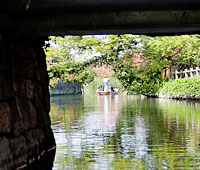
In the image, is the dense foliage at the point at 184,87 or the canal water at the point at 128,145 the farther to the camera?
the dense foliage at the point at 184,87

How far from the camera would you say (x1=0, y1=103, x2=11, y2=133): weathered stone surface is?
519cm

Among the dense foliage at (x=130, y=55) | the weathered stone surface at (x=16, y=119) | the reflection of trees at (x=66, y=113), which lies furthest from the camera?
the dense foliage at (x=130, y=55)

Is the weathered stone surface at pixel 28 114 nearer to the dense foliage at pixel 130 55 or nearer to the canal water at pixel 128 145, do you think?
the canal water at pixel 128 145

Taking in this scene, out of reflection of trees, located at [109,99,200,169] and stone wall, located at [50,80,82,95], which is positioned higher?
stone wall, located at [50,80,82,95]

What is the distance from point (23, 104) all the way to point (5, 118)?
2.81 feet

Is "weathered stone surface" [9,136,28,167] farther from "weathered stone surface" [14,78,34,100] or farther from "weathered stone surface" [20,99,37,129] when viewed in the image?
"weathered stone surface" [14,78,34,100]

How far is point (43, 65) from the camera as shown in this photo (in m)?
7.36

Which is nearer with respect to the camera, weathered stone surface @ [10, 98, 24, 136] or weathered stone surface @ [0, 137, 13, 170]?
weathered stone surface @ [0, 137, 13, 170]

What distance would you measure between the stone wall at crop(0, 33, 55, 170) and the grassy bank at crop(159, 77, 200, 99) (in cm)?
1355

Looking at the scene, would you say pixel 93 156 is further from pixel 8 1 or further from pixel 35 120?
pixel 8 1

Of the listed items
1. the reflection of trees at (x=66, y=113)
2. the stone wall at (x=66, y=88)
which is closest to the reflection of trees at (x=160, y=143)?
the reflection of trees at (x=66, y=113)

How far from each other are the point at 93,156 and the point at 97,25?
2.23 meters

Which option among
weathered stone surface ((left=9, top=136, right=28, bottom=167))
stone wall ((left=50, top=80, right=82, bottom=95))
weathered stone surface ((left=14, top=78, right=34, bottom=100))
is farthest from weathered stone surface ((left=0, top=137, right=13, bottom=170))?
stone wall ((left=50, top=80, right=82, bottom=95))

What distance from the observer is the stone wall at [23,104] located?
210 inches
